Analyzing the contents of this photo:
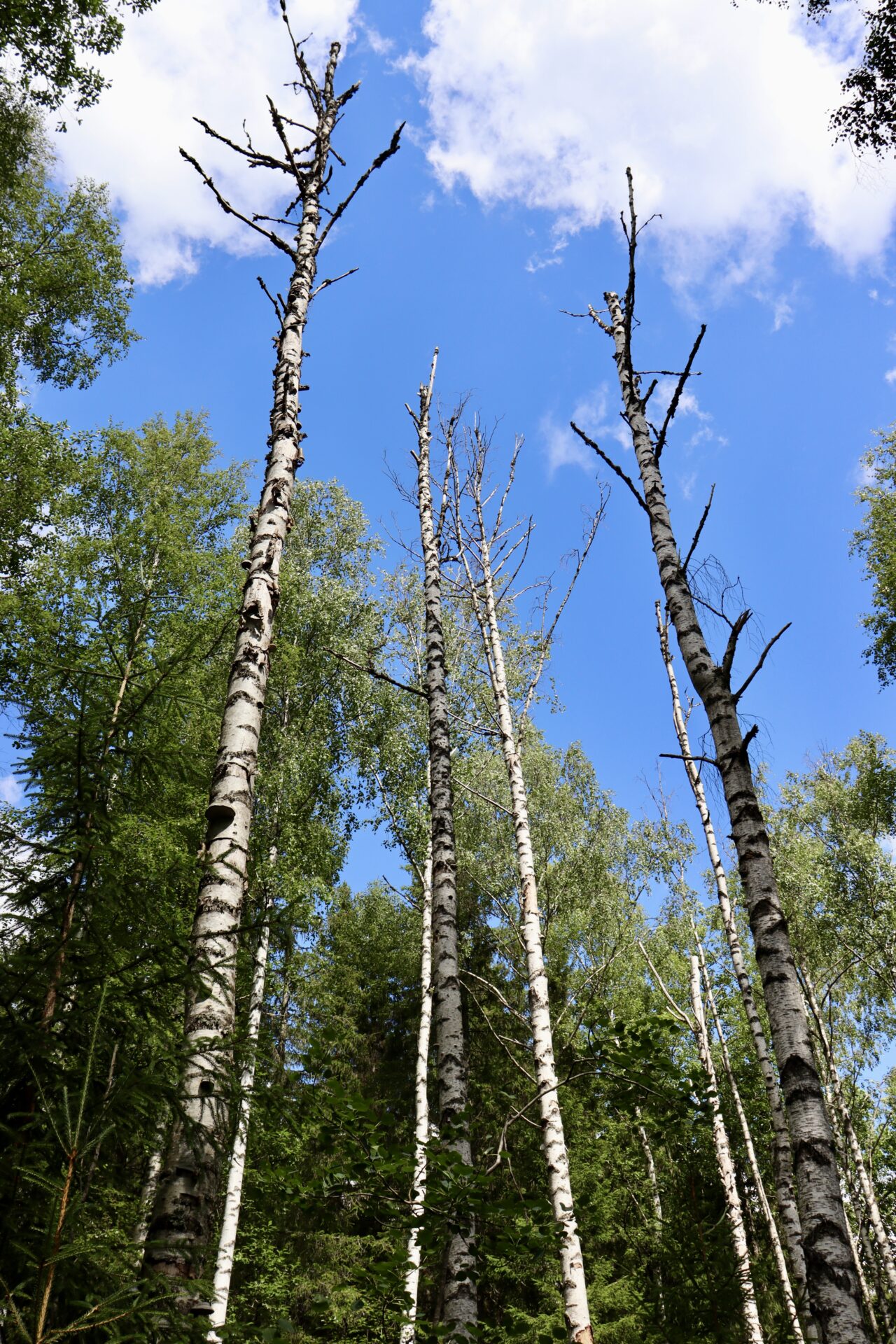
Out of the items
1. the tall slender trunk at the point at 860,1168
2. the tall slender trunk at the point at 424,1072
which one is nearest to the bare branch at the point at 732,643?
the tall slender trunk at the point at 424,1072

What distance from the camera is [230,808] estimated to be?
11.6 feet

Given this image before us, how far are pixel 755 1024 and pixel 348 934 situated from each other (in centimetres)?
1225

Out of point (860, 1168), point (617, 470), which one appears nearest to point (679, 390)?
point (617, 470)

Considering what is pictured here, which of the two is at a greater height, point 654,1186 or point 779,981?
point 654,1186

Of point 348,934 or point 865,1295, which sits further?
point 348,934

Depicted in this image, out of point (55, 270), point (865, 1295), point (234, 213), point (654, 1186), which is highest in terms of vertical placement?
point (55, 270)

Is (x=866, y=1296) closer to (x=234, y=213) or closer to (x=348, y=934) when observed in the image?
(x=234, y=213)

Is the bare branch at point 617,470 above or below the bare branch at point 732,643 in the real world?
above

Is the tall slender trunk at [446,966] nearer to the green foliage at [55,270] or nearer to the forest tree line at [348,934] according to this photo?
the forest tree line at [348,934]

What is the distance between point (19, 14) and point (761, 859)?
12.5m

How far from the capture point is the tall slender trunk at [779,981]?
Answer: 280 cm

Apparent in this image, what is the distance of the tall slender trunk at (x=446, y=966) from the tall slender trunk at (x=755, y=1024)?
315cm

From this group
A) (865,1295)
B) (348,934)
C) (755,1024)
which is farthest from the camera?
(348,934)

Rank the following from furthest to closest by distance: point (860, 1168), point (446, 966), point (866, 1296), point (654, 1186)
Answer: point (860, 1168) → point (654, 1186) → point (866, 1296) → point (446, 966)
